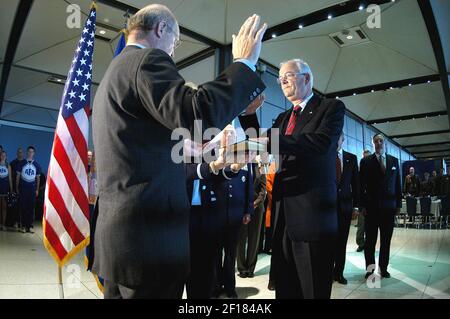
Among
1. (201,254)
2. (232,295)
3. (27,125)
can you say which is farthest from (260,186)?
(27,125)

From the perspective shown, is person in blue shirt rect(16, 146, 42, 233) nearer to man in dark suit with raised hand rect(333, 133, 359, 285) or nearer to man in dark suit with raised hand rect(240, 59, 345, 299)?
man in dark suit with raised hand rect(333, 133, 359, 285)

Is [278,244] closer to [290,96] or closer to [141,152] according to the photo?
[290,96]

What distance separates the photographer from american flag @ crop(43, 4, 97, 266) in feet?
7.95

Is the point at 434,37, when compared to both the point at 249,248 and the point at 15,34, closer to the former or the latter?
the point at 249,248

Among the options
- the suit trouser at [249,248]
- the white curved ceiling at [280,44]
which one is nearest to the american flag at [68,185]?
the suit trouser at [249,248]

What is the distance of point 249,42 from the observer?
3.48ft

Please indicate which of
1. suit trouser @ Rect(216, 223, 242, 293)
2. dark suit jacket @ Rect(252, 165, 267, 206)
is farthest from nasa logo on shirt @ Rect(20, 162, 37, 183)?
suit trouser @ Rect(216, 223, 242, 293)

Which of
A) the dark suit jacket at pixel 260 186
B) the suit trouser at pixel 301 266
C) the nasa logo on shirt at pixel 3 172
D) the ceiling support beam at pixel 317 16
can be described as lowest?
the suit trouser at pixel 301 266

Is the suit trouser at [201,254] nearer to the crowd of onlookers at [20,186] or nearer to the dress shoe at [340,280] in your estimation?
the dress shoe at [340,280]

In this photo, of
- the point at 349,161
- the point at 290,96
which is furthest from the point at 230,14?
the point at 290,96

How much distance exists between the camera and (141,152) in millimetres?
1011

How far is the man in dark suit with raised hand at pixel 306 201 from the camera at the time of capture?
167 centimetres

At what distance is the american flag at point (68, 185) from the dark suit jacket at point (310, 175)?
1.49m

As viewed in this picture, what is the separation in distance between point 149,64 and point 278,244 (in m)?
1.24
